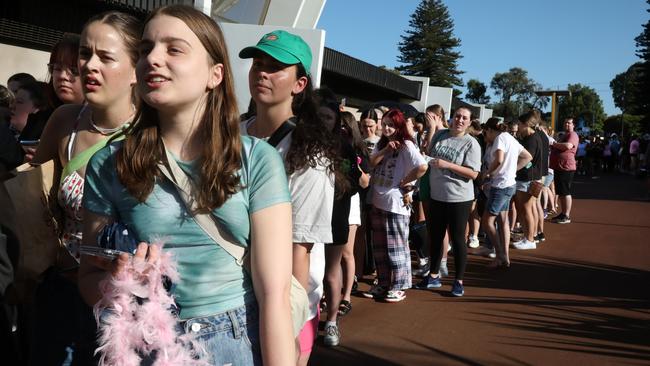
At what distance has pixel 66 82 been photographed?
2850 millimetres

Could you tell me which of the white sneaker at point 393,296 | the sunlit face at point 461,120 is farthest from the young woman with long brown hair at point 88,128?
the sunlit face at point 461,120

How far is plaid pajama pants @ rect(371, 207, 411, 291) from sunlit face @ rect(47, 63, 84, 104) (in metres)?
4.19

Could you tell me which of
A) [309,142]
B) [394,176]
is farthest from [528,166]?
[309,142]

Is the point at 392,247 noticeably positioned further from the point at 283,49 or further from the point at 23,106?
the point at 283,49

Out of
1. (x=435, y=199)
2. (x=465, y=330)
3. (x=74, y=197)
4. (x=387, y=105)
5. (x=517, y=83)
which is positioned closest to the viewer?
(x=74, y=197)

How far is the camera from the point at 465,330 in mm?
5645

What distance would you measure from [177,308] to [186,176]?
0.37 metres

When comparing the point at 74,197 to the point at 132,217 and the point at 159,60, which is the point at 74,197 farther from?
the point at 159,60

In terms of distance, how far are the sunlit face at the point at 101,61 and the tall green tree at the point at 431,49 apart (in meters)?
78.2

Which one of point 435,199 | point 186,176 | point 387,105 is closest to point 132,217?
point 186,176

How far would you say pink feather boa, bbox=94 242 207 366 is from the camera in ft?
5.24

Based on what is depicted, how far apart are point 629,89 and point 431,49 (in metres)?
42.6

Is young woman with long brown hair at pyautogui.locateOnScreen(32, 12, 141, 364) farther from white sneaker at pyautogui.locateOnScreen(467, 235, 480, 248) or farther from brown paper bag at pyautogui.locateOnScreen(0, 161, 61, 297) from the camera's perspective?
white sneaker at pyautogui.locateOnScreen(467, 235, 480, 248)

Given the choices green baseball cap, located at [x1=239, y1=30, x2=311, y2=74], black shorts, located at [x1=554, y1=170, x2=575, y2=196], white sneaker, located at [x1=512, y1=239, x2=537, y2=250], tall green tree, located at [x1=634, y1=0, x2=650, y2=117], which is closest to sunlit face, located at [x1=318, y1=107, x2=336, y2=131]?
green baseball cap, located at [x1=239, y1=30, x2=311, y2=74]
